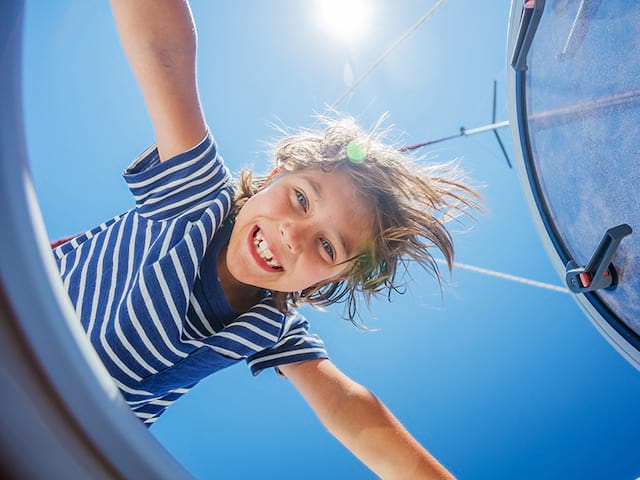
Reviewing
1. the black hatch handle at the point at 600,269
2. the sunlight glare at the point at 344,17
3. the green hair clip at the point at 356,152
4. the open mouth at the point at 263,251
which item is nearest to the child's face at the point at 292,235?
the open mouth at the point at 263,251

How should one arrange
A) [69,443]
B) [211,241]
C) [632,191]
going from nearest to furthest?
[69,443], [632,191], [211,241]

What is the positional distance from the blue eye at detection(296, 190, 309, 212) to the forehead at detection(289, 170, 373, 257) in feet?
0.04

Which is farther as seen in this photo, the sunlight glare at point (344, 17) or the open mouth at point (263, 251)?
the sunlight glare at point (344, 17)

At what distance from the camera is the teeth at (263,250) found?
83 cm

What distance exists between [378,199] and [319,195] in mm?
147

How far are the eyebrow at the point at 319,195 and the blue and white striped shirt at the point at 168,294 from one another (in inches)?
5.9

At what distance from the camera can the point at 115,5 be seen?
0.68 metres

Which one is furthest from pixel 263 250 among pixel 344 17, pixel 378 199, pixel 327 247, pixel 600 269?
pixel 344 17

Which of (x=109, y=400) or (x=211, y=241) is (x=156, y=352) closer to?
(x=211, y=241)

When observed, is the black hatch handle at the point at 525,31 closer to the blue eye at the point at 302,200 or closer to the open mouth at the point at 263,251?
the blue eye at the point at 302,200

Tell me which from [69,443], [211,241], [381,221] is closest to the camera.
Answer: [69,443]

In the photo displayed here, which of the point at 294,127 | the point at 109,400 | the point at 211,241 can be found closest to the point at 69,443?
the point at 109,400

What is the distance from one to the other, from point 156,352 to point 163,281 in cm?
11

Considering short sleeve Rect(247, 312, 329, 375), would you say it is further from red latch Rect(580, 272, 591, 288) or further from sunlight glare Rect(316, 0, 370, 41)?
sunlight glare Rect(316, 0, 370, 41)
